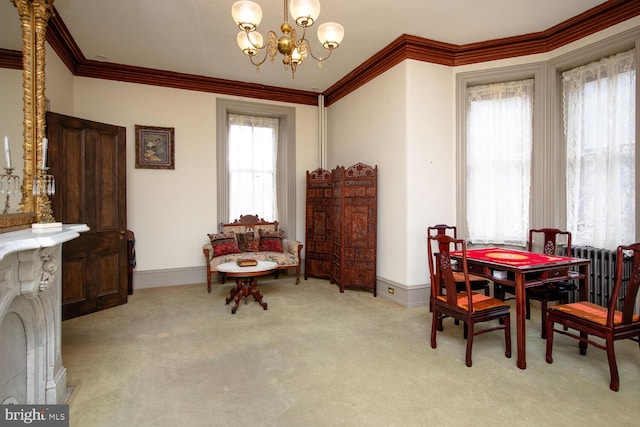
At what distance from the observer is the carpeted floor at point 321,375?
2137 mm

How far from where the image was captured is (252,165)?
20.7 ft

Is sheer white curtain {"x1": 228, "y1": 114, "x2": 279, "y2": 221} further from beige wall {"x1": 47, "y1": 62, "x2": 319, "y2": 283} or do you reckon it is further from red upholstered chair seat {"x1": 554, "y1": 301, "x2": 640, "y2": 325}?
red upholstered chair seat {"x1": 554, "y1": 301, "x2": 640, "y2": 325}

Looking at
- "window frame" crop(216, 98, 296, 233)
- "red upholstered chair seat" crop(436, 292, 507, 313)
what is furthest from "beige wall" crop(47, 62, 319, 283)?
"red upholstered chair seat" crop(436, 292, 507, 313)

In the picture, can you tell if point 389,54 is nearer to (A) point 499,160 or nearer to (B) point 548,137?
(A) point 499,160

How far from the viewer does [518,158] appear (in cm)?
449

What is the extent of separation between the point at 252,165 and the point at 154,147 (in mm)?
1657

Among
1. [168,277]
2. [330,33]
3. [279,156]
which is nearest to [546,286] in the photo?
[330,33]

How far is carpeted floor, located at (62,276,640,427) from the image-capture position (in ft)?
7.01

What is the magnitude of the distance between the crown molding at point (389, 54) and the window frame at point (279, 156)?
0.23m

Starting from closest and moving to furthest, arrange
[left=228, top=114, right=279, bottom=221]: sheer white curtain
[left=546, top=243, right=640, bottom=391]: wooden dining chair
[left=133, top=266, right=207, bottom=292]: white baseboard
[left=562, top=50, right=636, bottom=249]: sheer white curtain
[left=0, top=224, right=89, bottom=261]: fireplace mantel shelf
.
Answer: [left=0, top=224, right=89, bottom=261]: fireplace mantel shelf
[left=546, top=243, right=640, bottom=391]: wooden dining chair
[left=562, top=50, right=636, bottom=249]: sheer white curtain
[left=133, top=266, right=207, bottom=292]: white baseboard
[left=228, top=114, right=279, bottom=221]: sheer white curtain

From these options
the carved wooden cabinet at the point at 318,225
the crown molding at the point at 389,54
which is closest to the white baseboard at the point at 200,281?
the carved wooden cabinet at the point at 318,225

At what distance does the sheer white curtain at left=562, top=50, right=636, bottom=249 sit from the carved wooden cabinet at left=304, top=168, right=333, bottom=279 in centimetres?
331

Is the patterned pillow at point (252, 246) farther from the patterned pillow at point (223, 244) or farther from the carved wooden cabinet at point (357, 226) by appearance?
the carved wooden cabinet at point (357, 226)

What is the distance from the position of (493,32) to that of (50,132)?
17.1 ft
